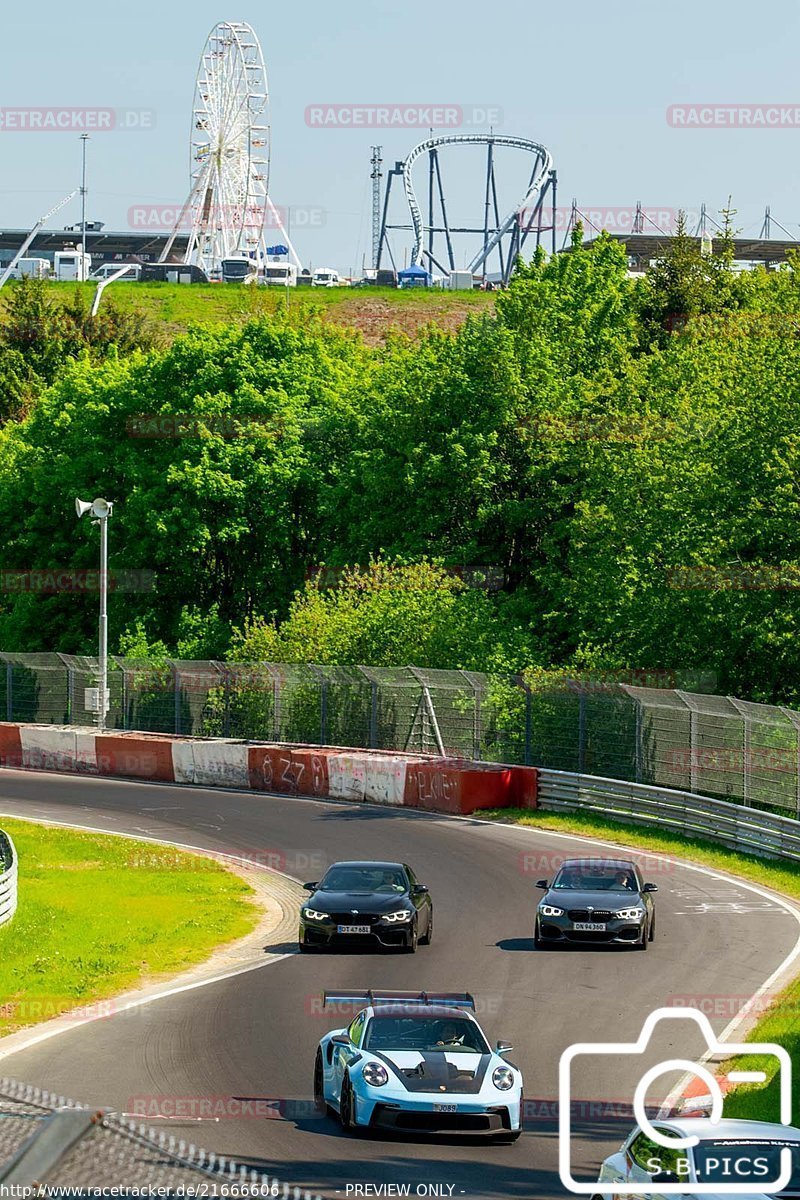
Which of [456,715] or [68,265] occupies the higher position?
[68,265]

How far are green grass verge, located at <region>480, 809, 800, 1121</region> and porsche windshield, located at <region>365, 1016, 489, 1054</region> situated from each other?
2.46 metres

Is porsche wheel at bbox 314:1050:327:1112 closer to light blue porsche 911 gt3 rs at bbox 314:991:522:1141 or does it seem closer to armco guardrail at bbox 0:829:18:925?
light blue porsche 911 gt3 rs at bbox 314:991:522:1141

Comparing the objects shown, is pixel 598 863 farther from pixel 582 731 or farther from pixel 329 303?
pixel 329 303

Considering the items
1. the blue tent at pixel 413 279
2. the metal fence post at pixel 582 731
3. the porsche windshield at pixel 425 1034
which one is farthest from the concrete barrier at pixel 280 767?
the blue tent at pixel 413 279

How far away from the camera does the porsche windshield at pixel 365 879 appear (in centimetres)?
2423

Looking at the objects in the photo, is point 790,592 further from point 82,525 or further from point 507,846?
point 82,525

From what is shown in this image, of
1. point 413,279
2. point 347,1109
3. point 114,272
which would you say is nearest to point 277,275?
point 413,279

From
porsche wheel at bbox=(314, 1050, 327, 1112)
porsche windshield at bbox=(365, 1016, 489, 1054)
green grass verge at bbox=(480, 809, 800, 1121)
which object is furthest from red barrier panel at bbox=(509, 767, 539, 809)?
porsche wheel at bbox=(314, 1050, 327, 1112)

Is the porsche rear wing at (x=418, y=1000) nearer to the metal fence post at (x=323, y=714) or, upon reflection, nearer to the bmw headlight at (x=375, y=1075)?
the bmw headlight at (x=375, y=1075)

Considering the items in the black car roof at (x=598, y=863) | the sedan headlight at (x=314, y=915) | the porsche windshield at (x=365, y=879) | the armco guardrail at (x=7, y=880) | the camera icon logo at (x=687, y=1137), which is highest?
the camera icon logo at (x=687, y=1137)

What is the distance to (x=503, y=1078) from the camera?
1414cm

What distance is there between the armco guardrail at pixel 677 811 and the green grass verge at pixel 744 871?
22 centimetres

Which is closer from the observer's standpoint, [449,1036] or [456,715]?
[449,1036]

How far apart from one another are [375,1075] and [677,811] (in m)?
21.7
